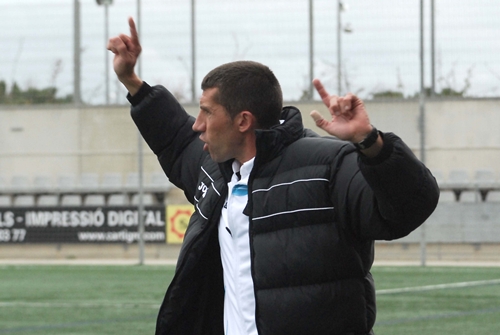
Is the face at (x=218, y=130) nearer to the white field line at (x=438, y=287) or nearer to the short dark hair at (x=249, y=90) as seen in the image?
the short dark hair at (x=249, y=90)

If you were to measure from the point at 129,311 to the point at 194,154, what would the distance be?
273 inches

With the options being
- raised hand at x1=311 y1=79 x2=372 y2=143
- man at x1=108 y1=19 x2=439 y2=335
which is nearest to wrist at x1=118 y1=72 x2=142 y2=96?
man at x1=108 y1=19 x2=439 y2=335

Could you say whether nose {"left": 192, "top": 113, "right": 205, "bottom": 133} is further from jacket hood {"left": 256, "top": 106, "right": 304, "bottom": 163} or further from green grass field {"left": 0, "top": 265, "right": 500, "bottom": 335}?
green grass field {"left": 0, "top": 265, "right": 500, "bottom": 335}

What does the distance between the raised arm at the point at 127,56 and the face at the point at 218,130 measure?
0.48 m

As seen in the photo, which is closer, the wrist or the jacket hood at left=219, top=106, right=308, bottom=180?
the jacket hood at left=219, top=106, right=308, bottom=180

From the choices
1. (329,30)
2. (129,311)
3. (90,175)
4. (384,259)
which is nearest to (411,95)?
(329,30)

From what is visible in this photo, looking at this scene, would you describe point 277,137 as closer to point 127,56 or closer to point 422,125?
point 127,56

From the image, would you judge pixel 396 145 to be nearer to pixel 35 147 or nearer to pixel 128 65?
pixel 128 65

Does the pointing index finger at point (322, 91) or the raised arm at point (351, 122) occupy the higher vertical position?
the pointing index finger at point (322, 91)

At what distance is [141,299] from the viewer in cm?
1120

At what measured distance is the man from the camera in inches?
100

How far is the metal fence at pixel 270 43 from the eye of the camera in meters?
18.6

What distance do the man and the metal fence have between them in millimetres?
15507

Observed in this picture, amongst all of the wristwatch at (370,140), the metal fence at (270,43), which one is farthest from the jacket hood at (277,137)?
the metal fence at (270,43)
